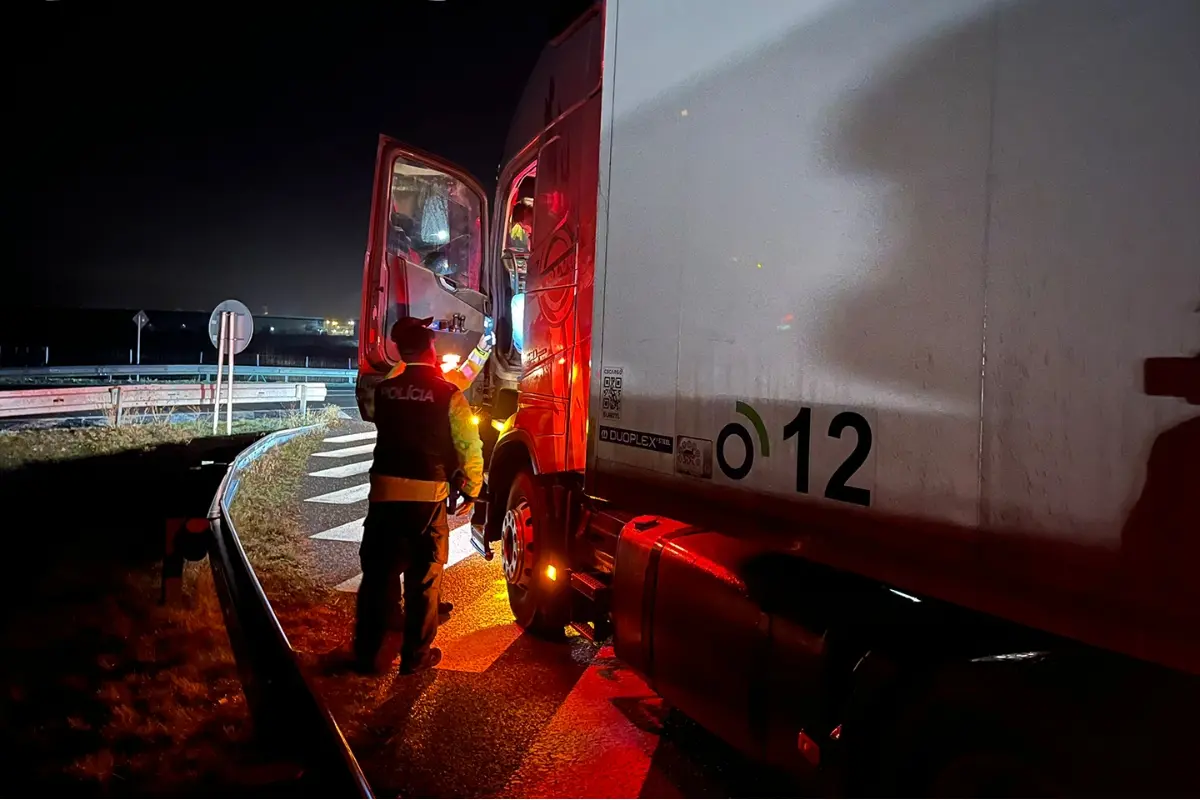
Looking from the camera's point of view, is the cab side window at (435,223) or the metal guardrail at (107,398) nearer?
the cab side window at (435,223)

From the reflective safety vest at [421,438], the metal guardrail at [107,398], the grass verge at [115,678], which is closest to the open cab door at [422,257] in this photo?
the reflective safety vest at [421,438]

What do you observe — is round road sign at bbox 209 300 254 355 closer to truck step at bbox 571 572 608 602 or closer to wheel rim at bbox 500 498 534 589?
wheel rim at bbox 500 498 534 589

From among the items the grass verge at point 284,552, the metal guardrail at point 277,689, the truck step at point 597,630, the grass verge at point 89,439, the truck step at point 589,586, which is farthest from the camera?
the grass verge at point 89,439

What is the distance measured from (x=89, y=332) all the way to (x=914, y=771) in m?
75.1

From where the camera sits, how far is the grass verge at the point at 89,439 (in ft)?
33.5

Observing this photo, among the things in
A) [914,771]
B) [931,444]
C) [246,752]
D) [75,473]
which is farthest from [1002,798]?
[75,473]

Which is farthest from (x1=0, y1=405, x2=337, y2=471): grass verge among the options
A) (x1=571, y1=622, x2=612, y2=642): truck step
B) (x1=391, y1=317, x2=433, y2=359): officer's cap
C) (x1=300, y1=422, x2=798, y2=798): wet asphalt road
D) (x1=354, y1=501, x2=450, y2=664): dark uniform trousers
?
(x1=571, y1=622, x2=612, y2=642): truck step

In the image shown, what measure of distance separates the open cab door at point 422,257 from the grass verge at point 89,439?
720 centimetres

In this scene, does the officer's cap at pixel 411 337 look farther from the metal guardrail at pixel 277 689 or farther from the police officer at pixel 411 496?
the metal guardrail at pixel 277 689

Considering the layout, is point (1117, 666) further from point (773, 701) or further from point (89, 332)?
point (89, 332)

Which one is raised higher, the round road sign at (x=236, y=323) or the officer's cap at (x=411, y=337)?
the round road sign at (x=236, y=323)

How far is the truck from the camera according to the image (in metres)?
1.21

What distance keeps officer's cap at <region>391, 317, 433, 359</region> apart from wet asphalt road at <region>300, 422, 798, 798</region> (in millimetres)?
1778

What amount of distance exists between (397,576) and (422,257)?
279cm
